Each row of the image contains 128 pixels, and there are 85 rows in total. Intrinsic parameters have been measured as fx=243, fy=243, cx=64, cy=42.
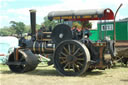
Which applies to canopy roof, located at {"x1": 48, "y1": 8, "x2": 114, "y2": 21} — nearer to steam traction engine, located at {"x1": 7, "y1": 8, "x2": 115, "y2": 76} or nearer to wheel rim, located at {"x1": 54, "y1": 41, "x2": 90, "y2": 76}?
steam traction engine, located at {"x1": 7, "y1": 8, "x2": 115, "y2": 76}

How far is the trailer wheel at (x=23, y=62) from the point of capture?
354 inches

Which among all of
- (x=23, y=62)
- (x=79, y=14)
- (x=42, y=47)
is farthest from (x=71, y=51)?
(x=23, y=62)

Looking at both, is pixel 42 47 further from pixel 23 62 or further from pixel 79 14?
pixel 79 14

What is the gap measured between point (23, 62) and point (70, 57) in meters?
1.87

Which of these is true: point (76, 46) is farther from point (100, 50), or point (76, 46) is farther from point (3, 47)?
point (3, 47)

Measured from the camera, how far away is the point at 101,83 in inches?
275

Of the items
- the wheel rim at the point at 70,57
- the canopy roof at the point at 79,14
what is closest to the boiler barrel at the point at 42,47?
the wheel rim at the point at 70,57

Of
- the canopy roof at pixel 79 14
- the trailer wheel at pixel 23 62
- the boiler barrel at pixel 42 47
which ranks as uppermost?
the canopy roof at pixel 79 14

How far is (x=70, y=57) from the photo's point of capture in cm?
838

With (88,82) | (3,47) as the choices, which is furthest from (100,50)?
(3,47)

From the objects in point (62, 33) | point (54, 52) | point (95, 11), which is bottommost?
point (54, 52)

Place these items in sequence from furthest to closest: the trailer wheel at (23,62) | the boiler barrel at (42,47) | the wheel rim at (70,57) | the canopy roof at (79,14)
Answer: the boiler barrel at (42,47) < the trailer wheel at (23,62) < the canopy roof at (79,14) < the wheel rim at (70,57)

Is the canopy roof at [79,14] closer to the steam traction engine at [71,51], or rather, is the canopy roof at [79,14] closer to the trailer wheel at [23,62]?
the steam traction engine at [71,51]

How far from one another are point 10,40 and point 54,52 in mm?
7844
